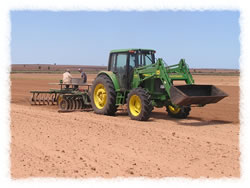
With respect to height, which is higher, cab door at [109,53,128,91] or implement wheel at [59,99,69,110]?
cab door at [109,53,128,91]

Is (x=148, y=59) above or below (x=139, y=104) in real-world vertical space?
above

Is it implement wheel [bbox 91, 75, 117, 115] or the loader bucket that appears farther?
implement wheel [bbox 91, 75, 117, 115]

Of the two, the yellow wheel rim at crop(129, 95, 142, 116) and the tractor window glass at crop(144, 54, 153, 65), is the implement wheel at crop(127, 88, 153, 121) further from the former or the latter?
the tractor window glass at crop(144, 54, 153, 65)

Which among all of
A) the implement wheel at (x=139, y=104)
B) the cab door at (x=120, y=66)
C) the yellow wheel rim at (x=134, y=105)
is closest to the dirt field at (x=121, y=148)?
the implement wheel at (x=139, y=104)

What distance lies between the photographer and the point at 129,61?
448 inches

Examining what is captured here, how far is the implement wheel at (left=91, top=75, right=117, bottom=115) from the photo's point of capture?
1159 centimetres

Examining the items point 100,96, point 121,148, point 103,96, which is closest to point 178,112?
point 103,96

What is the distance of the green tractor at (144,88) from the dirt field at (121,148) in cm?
62

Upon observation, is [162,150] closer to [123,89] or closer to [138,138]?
[138,138]

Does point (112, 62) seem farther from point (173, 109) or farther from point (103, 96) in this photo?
point (173, 109)

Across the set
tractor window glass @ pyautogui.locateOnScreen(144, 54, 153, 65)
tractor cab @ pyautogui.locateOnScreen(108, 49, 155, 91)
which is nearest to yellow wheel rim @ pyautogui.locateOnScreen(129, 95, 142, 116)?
tractor cab @ pyautogui.locateOnScreen(108, 49, 155, 91)

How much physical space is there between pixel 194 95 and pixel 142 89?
141 centimetres

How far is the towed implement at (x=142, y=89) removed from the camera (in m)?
10.2

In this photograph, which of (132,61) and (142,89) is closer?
(142,89)
